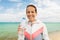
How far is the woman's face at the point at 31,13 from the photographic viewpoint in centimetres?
112

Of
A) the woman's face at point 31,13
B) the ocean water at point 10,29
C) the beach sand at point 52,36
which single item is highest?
the woman's face at point 31,13

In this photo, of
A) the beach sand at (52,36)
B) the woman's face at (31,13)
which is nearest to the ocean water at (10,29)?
the beach sand at (52,36)

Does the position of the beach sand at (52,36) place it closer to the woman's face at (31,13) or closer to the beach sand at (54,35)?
the beach sand at (54,35)

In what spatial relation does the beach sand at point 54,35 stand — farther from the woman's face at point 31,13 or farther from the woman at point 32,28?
the woman's face at point 31,13

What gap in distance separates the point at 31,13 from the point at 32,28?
0.42 feet

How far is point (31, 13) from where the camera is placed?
44.2 inches

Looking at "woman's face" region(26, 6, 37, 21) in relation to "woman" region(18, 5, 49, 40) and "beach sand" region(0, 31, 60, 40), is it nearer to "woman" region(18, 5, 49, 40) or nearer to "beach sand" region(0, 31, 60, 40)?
"woman" region(18, 5, 49, 40)

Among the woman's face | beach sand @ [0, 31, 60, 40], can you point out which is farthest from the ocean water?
the woman's face

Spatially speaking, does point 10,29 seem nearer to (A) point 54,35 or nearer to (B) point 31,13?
(B) point 31,13

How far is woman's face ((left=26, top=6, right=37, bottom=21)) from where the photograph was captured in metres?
1.12

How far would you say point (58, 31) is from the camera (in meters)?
1.18

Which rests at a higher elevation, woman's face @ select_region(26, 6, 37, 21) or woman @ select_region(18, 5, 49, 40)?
woman's face @ select_region(26, 6, 37, 21)

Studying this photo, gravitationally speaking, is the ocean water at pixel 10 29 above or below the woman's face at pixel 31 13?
below

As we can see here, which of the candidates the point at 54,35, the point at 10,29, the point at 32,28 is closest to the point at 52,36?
the point at 54,35
